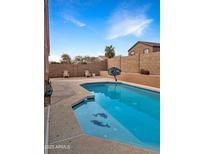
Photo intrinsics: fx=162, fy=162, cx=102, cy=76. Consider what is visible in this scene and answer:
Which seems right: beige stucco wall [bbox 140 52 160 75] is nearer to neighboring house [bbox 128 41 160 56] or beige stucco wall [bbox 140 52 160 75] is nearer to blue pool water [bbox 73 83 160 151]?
blue pool water [bbox 73 83 160 151]

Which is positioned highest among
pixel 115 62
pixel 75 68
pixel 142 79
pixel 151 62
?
pixel 115 62

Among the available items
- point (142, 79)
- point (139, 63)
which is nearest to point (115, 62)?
point (139, 63)

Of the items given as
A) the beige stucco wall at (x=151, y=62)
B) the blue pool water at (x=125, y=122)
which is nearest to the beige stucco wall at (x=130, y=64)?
the beige stucco wall at (x=151, y=62)

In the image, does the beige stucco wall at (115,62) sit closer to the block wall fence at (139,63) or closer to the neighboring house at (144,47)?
the block wall fence at (139,63)

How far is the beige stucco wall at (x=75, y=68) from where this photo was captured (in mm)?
18328

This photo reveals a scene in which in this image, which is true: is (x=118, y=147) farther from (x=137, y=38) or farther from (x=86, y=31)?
(x=137, y=38)

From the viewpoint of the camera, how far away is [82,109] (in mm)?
6117

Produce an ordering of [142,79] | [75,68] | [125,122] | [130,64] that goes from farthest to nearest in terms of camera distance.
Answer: [75,68] < [130,64] < [142,79] < [125,122]

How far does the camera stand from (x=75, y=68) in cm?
1952

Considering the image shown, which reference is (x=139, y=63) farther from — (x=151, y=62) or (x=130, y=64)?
(x=151, y=62)

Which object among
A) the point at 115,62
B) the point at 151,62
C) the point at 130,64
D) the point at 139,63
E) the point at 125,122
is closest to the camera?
the point at 125,122

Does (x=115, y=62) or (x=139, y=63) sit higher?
(x=115, y=62)

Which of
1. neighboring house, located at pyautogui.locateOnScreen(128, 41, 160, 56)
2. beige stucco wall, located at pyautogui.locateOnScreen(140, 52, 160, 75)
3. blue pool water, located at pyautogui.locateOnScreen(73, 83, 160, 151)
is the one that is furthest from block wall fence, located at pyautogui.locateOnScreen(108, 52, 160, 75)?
neighboring house, located at pyautogui.locateOnScreen(128, 41, 160, 56)
